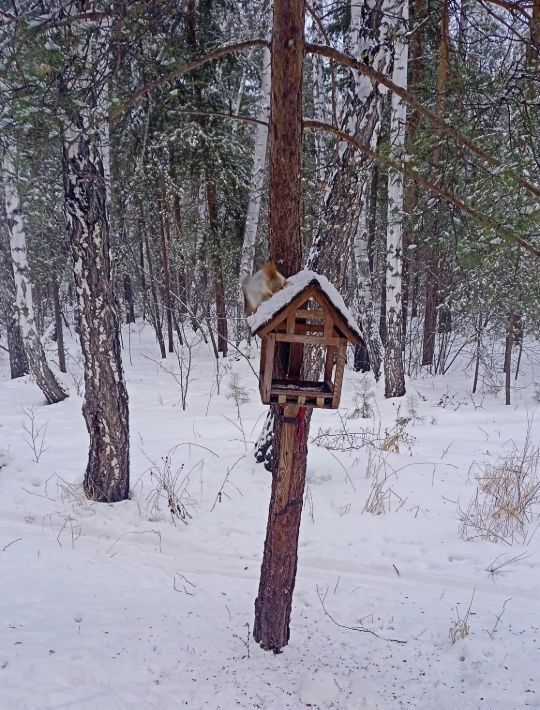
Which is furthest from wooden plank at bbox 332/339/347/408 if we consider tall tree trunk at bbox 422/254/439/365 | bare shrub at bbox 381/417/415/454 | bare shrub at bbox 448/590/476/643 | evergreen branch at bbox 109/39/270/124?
tall tree trunk at bbox 422/254/439/365

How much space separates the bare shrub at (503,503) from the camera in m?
4.13

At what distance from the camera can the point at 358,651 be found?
3.02 m

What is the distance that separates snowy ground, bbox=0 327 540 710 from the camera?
8.79ft

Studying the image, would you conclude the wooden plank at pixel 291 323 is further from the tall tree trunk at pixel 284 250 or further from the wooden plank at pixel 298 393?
the tall tree trunk at pixel 284 250

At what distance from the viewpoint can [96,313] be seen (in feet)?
14.4

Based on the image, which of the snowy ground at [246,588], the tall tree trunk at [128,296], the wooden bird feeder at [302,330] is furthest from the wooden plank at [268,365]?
the tall tree trunk at [128,296]

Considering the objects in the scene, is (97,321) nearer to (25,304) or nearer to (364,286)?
(25,304)

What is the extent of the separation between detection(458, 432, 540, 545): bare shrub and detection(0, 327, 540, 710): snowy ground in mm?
122

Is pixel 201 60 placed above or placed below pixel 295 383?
above

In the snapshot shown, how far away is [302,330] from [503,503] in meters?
3.18

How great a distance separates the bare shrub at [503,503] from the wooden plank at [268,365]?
2880 millimetres

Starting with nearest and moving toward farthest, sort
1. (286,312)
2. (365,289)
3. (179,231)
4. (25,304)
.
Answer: (286,312) < (25,304) < (365,289) < (179,231)

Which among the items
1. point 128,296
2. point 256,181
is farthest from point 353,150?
point 128,296

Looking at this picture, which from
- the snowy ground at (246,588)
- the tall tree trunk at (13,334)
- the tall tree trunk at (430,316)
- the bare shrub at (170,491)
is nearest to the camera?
the snowy ground at (246,588)
